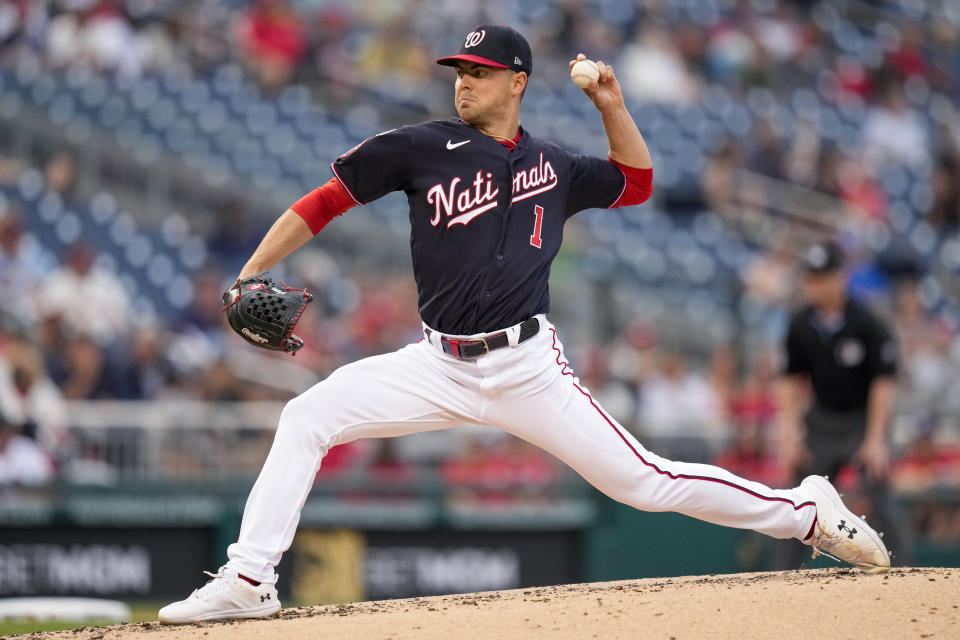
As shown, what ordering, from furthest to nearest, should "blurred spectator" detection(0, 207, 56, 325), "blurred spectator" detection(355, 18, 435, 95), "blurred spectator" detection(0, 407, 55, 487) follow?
"blurred spectator" detection(355, 18, 435, 95)
"blurred spectator" detection(0, 207, 56, 325)
"blurred spectator" detection(0, 407, 55, 487)

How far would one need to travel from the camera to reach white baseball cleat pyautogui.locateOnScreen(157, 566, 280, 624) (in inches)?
161

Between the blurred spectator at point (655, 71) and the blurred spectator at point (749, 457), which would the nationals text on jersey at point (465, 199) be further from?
the blurred spectator at point (655, 71)

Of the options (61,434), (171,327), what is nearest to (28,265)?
(171,327)

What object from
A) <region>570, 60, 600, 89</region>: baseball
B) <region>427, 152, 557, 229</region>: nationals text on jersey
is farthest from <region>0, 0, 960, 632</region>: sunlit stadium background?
<region>570, 60, 600, 89</region>: baseball

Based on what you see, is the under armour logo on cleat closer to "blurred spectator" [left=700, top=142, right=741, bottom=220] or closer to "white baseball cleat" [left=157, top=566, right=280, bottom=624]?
"white baseball cleat" [left=157, top=566, right=280, bottom=624]

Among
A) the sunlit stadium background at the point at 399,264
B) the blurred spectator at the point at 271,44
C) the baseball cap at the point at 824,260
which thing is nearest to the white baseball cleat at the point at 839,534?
the baseball cap at the point at 824,260

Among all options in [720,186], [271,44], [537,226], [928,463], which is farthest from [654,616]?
[271,44]

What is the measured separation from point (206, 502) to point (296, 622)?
4.25m

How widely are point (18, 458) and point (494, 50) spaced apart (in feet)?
16.2

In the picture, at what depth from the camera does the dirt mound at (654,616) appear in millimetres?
3867

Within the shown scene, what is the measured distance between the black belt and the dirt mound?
79cm

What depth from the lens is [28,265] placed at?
9883 mm

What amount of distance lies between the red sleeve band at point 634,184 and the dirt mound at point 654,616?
1314 millimetres

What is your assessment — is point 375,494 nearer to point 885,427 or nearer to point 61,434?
point 61,434
